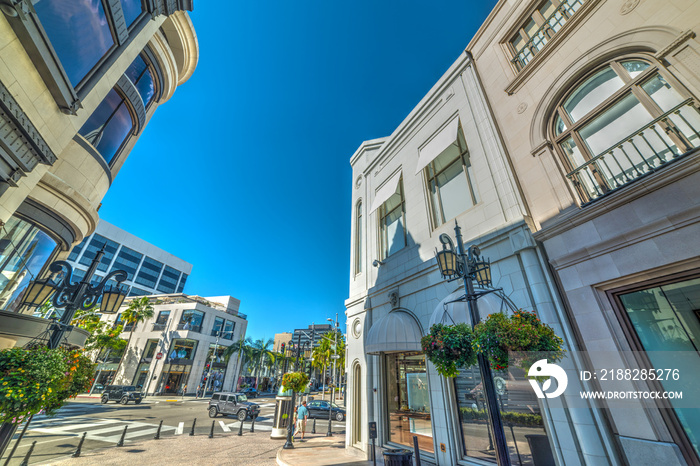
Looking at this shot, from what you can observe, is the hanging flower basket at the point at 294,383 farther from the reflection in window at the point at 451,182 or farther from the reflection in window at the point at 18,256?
the reflection in window at the point at 451,182

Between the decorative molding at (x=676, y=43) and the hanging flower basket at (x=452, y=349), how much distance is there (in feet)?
23.4

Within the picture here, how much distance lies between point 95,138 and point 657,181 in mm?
15369

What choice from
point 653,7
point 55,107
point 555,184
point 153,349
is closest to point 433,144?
point 555,184

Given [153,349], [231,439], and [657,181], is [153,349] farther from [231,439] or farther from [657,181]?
[657,181]

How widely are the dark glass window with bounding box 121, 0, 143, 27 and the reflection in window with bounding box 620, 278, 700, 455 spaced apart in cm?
1468

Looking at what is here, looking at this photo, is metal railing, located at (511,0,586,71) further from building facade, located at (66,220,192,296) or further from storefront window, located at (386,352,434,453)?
building facade, located at (66,220,192,296)

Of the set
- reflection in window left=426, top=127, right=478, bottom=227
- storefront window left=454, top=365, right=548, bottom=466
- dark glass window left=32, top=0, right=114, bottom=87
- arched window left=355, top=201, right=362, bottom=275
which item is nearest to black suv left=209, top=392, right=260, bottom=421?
arched window left=355, top=201, right=362, bottom=275

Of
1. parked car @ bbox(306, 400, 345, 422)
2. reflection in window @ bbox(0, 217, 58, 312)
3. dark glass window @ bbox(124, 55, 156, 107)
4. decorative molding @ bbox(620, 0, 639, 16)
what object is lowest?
parked car @ bbox(306, 400, 345, 422)

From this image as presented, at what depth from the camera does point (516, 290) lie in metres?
7.10

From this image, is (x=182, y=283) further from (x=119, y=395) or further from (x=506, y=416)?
(x=506, y=416)

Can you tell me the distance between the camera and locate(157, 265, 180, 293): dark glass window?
79500 millimetres

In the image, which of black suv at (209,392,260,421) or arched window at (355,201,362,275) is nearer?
arched window at (355,201,362,275)

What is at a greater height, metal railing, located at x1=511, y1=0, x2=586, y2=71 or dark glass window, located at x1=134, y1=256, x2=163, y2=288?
dark glass window, located at x1=134, y1=256, x2=163, y2=288

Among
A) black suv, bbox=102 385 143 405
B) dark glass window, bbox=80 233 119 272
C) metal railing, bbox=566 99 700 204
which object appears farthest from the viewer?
dark glass window, bbox=80 233 119 272
